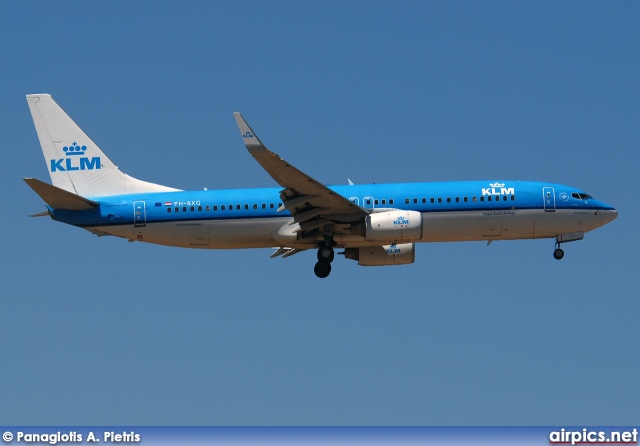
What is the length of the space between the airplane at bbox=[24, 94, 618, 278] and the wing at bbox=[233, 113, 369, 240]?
6 centimetres

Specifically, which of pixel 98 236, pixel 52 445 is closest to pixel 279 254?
pixel 98 236

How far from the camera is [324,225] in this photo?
63938 mm

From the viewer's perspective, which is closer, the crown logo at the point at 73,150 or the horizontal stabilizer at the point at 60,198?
the horizontal stabilizer at the point at 60,198

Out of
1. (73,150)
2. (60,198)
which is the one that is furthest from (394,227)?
(73,150)

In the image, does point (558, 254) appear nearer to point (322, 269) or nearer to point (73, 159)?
point (322, 269)

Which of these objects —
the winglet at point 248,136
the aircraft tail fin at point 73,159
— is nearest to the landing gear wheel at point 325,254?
the winglet at point 248,136

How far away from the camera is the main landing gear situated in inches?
2530

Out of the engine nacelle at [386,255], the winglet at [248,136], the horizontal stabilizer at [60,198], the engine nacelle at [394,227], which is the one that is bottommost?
the engine nacelle at [386,255]

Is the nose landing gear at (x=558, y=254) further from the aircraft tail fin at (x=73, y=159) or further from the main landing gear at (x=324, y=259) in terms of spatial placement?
the aircraft tail fin at (x=73, y=159)

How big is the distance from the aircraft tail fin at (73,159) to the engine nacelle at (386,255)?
32.4 ft

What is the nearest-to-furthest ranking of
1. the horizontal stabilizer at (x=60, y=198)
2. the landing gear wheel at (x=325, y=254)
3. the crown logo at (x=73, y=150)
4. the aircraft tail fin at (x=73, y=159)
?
1. the horizontal stabilizer at (x=60, y=198)
2. the landing gear wheel at (x=325, y=254)
3. the aircraft tail fin at (x=73, y=159)
4. the crown logo at (x=73, y=150)

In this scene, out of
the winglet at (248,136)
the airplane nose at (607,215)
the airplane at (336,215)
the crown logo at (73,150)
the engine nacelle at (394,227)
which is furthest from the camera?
the crown logo at (73,150)

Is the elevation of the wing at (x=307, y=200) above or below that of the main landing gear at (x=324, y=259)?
above

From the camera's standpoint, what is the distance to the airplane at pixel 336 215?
63281 millimetres
